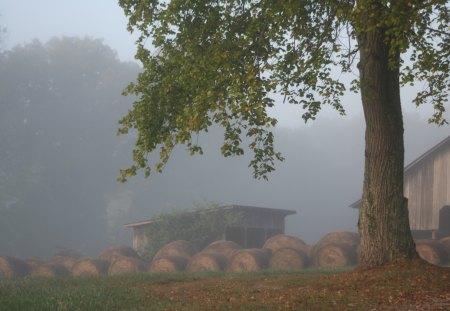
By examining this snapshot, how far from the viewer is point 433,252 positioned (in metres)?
19.8

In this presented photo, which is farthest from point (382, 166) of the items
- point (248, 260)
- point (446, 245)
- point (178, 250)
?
point (178, 250)

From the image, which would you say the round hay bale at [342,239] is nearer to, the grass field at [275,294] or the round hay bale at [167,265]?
the round hay bale at [167,265]

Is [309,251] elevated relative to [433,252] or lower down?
lower down

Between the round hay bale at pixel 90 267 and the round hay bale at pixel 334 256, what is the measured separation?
10.2 m

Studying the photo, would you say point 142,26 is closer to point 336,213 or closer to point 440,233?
point 440,233

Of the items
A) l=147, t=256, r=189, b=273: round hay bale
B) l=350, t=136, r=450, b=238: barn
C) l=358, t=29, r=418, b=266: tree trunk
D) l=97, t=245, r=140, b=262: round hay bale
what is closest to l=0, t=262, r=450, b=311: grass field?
l=358, t=29, r=418, b=266: tree trunk

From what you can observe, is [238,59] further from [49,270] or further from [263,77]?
[49,270]

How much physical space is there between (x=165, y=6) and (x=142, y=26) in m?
0.94

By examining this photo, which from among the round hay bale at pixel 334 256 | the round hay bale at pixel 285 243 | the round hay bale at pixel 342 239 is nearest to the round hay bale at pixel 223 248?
the round hay bale at pixel 285 243

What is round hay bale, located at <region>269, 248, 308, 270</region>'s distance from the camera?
22.1 m

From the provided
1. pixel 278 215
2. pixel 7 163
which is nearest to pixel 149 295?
pixel 278 215

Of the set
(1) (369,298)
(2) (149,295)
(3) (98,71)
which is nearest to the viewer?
(1) (369,298)

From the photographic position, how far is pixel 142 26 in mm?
12664

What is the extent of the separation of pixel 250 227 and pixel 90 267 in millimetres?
11589
